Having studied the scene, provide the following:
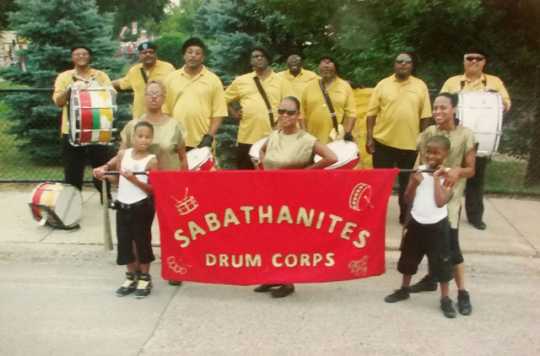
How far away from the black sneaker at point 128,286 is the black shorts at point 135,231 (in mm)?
181

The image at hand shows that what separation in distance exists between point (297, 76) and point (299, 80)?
0.07 metres

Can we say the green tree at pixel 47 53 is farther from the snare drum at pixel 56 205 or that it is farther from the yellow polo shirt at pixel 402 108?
the yellow polo shirt at pixel 402 108

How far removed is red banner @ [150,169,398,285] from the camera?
5312 mm

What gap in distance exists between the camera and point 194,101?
6.67 m

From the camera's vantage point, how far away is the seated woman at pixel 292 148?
537cm

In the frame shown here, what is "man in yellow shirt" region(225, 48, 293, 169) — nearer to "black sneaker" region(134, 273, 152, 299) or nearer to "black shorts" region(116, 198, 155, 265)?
"black shorts" region(116, 198, 155, 265)

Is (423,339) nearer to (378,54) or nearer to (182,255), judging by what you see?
(182,255)

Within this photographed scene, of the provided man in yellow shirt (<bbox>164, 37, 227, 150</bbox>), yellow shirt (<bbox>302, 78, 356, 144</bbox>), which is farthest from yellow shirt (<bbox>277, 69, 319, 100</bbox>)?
man in yellow shirt (<bbox>164, 37, 227, 150</bbox>)

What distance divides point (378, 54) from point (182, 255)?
490 centimetres

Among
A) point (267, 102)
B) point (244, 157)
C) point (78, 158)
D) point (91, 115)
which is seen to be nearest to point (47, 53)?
point (78, 158)

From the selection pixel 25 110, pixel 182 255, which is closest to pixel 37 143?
pixel 25 110

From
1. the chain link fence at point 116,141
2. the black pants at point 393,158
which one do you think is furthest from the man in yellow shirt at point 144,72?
Answer: the black pants at point 393,158

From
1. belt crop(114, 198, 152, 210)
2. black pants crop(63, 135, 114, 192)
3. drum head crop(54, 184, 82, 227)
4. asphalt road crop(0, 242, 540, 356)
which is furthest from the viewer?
black pants crop(63, 135, 114, 192)

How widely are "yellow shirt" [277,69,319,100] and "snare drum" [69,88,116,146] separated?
1913mm
